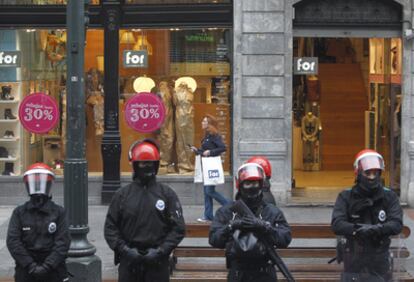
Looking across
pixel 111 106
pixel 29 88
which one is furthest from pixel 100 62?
pixel 29 88

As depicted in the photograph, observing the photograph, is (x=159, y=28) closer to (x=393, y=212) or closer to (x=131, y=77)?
(x=131, y=77)

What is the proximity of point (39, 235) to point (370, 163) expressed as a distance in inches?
120

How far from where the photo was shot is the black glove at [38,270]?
8.46 m

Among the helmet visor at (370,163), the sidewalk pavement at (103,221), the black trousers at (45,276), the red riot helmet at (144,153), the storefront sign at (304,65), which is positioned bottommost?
the sidewalk pavement at (103,221)

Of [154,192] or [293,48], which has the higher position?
[293,48]

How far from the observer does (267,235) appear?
25.4 ft

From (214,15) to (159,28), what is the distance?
44.0 inches

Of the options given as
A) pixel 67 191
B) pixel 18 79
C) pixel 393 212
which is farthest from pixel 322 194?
pixel 393 212

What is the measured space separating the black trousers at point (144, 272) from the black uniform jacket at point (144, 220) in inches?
6.0

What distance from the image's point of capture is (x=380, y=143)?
1991cm

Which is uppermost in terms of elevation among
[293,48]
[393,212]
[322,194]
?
[293,48]

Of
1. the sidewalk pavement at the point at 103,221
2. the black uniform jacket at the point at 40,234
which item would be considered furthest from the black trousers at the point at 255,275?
the sidewalk pavement at the point at 103,221

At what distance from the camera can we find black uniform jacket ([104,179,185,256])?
8.18 meters

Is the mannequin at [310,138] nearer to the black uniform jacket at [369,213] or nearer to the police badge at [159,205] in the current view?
the black uniform jacket at [369,213]
